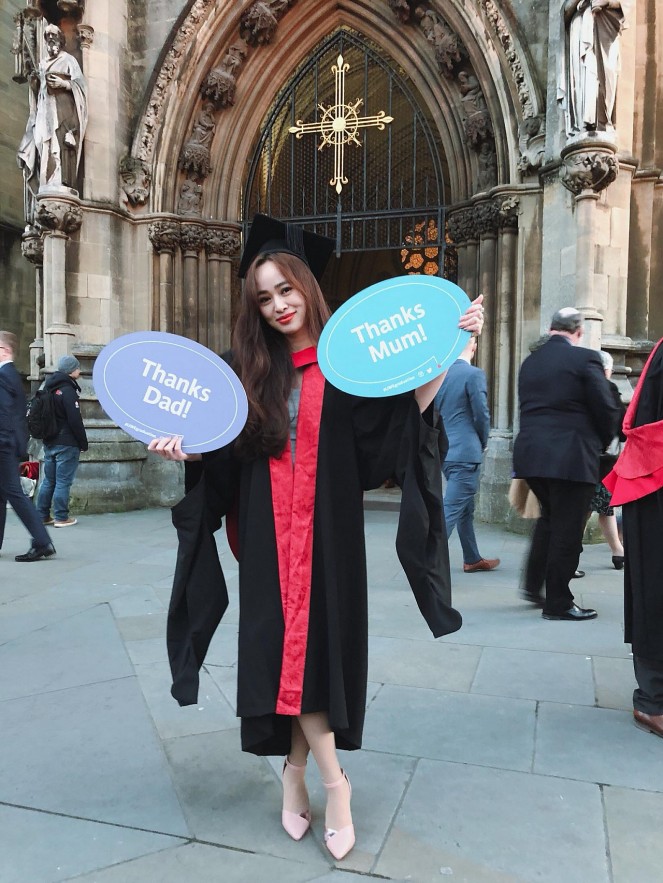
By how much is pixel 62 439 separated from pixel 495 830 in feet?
20.7

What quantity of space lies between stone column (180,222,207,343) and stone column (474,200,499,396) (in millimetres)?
3740

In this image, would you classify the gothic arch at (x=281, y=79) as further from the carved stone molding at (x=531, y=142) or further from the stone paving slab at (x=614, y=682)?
the stone paving slab at (x=614, y=682)

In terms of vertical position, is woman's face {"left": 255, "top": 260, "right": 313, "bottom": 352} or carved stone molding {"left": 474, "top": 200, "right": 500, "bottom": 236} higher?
carved stone molding {"left": 474, "top": 200, "right": 500, "bottom": 236}

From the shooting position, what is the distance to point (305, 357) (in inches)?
86.5

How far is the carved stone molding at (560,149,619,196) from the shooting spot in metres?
6.69

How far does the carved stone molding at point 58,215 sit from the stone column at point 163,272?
1.00m

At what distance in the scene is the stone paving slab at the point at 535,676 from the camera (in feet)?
10.7

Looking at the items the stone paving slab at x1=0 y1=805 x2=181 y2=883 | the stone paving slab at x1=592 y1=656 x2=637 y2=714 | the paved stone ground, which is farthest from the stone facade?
the stone paving slab at x1=0 y1=805 x2=181 y2=883

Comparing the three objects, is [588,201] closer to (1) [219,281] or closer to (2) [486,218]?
(2) [486,218]

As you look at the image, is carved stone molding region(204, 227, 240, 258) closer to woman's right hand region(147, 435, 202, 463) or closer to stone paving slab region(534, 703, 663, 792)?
stone paving slab region(534, 703, 663, 792)

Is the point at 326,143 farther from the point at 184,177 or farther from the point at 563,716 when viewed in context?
the point at 563,716

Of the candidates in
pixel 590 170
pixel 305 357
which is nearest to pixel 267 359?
pixel 305 357

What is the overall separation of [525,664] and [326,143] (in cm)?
824

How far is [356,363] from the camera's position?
2.01 meters
